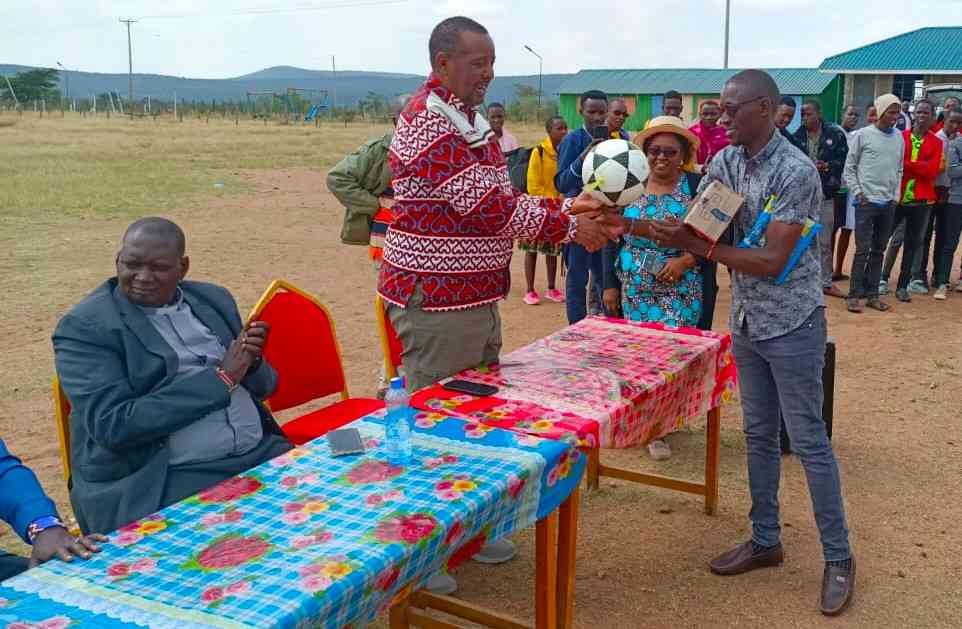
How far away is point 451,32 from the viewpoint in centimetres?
340

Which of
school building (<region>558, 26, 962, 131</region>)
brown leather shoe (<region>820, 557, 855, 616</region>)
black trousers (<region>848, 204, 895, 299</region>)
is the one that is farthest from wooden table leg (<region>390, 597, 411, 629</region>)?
Answer: school building (<region>558, 26, 962, 131</region>)

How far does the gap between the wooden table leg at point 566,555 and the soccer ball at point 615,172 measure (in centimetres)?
132

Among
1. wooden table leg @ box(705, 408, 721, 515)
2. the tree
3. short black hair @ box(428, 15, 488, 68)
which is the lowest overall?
wooden table leg @ box(705, 408, 721, 515)

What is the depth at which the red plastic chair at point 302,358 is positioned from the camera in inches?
157

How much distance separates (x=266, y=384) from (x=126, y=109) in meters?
62.1

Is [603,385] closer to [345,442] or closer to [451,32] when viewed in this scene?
[345,442]

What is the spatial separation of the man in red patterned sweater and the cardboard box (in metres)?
0.50

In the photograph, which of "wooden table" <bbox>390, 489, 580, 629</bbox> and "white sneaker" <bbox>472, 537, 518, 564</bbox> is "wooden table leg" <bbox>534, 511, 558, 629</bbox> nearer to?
"wooden table" <bbox>390, 489, 580, 629</bbox>

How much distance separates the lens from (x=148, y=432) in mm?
2762

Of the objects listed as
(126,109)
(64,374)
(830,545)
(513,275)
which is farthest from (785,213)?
(126,109)

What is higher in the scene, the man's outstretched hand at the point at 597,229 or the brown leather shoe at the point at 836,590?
the man's outstretched hand at the point at 597,229

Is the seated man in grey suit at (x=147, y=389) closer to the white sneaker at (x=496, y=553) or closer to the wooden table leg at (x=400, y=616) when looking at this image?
the wooden table leg at (x=400, y=616)

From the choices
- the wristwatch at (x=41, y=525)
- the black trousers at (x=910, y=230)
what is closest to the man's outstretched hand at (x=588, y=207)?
the wristwatch at (x=41, y=525)

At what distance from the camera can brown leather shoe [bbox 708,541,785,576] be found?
3906 mm
